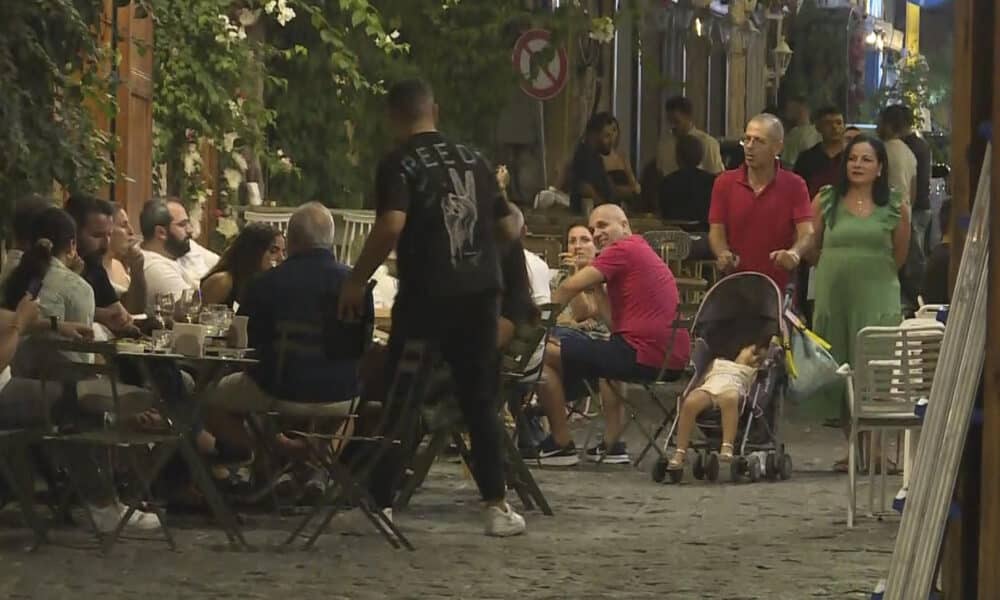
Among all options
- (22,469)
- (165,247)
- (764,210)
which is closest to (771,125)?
(764,210)

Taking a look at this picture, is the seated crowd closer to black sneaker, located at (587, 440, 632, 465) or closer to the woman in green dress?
the woman in green dress

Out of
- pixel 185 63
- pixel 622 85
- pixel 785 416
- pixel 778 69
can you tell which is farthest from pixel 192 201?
pixel 778 69

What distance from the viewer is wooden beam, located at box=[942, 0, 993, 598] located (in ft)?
21.6

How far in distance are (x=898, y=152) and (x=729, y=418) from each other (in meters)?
6.74

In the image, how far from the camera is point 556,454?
1432 cm

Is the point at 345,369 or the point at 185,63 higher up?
the point at 185,63

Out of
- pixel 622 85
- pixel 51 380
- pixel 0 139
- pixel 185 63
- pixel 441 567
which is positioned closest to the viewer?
pixel 441 567

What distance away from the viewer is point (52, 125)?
13047 mm

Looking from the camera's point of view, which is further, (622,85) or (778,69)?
(778,69)

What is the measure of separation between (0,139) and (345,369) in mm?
2822

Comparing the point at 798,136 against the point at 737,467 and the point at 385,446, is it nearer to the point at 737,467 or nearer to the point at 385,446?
the point at 737,467

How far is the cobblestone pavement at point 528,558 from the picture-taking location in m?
8.85

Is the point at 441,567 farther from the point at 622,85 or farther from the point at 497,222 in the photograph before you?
the point at 622,85

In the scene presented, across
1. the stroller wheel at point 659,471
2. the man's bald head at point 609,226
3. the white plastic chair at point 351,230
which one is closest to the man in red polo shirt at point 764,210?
the man's bald head at point 609,226
